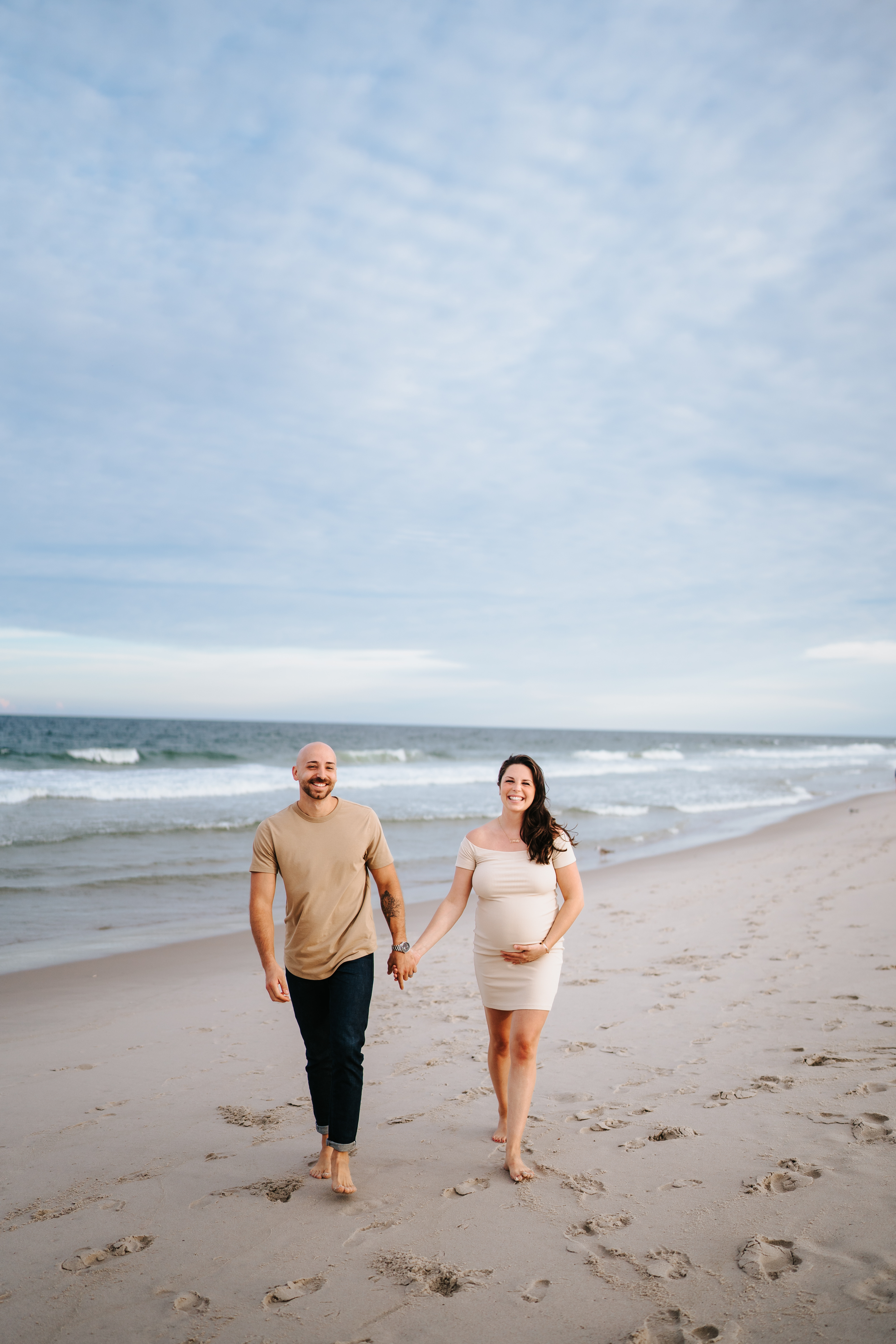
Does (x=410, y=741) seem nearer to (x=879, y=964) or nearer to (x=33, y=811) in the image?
(x=33, y=811)

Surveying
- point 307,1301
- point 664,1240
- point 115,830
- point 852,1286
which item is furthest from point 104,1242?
point 115,830

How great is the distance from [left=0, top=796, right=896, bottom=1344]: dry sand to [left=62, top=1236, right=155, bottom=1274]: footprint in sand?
10 millimetres

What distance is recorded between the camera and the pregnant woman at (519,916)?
3699 mm

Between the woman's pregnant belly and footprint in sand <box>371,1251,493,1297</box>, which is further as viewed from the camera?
the woman's pregnant belly

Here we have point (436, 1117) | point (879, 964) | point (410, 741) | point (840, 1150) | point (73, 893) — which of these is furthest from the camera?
point (410, 741)

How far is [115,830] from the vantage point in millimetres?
16141

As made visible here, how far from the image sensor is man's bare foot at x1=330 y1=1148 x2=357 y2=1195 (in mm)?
3547

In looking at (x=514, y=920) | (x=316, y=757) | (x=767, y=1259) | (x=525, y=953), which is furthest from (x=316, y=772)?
(x=767, y=1259)

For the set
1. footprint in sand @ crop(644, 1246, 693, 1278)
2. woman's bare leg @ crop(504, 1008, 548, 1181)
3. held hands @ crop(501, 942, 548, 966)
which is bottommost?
footprint in sand @ crop(644, 1246, 693, 1278)

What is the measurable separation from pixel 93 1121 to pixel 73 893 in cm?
716

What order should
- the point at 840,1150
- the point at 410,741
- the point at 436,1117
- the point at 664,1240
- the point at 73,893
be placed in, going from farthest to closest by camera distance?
the point at 410,741
the point at 73,893
the point at 436,1117
the point at 840,1150
the point at 664,1240

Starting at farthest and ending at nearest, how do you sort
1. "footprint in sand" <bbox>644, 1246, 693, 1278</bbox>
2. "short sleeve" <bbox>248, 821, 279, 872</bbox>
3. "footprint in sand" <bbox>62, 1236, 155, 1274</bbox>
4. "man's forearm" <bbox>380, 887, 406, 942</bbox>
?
"man's forearm" <bbox>380, 887, 406, 942</bbox> < "short sleeve" <bbox>248, 821, 279, 872</bbox> < "footprint in sand" <bbox>62, 1236, 155, 1274</bbox> < "footprint in sand" <bbox>644, 1246, 693, 1278</bbox>

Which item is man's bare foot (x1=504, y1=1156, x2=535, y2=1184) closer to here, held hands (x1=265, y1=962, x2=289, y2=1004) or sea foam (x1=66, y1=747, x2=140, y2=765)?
held hands (x1=265, y1=962, x2=289, y2=1004)

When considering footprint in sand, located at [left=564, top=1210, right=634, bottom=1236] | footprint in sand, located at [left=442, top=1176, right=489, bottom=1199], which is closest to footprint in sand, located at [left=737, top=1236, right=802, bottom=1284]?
footprint in sand, located at [left=564, top=1210, right=634, bottom=1236]
